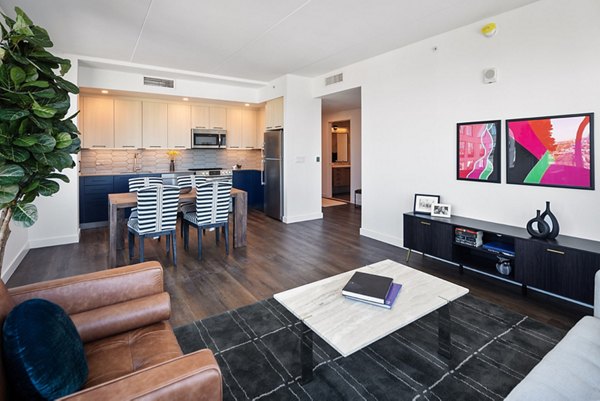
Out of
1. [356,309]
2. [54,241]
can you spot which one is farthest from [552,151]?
[54,241]

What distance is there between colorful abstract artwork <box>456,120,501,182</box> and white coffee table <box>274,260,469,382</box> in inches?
73.3

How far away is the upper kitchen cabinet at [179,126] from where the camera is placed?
6.79 m

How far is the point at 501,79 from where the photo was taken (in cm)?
334

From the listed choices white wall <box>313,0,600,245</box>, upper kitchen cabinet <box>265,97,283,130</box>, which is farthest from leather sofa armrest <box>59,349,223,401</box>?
upper kitchen cabinet <box>265,97,283,130</box>

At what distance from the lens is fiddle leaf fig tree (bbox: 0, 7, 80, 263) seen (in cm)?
138

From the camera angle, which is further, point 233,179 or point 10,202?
point 233,179

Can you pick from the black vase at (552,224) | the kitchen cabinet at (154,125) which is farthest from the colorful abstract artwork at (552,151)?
the kitchen cabinet at (154,125)

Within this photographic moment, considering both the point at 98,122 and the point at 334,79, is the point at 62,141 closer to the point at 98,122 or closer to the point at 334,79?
the point at 334,79

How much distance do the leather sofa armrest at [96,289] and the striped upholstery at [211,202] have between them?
216cm

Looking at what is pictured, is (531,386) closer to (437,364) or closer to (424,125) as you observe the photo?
(437,364)

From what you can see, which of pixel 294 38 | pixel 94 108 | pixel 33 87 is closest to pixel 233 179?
pixel 94 108

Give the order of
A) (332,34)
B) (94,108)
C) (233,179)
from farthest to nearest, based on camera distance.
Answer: (233,179), (94,108), (332,34)

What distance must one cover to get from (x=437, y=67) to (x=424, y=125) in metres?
0.69

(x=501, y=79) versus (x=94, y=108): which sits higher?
(x=94, y=108)
